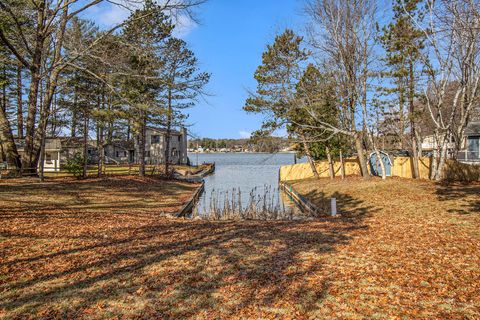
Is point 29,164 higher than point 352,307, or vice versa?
point 29,164

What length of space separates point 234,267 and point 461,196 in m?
11.8

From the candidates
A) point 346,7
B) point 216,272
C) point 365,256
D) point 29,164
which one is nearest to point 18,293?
point 216,272

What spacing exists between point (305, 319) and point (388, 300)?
1240 mm

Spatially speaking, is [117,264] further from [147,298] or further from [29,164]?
[29,164]

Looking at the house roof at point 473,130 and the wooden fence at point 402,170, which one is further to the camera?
the house roof at point 473,130

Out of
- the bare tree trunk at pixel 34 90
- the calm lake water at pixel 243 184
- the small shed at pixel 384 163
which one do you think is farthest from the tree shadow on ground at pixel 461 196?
the bare tree trunk at pixel 34 90

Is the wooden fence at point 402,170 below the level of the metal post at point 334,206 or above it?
above

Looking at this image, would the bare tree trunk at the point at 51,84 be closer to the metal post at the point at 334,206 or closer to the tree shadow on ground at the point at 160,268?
the tree shadow on ground at the point at 160,268

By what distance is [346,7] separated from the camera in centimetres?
1797

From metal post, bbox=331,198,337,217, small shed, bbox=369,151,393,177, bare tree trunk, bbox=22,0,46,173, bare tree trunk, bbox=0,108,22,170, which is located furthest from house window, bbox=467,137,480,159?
bare tree trunk, bbox=0,108,22,170

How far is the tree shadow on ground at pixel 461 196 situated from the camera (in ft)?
38.0

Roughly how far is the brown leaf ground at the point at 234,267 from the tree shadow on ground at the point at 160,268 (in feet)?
0.07

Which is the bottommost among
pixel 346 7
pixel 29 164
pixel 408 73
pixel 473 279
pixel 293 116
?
pixel 473 279

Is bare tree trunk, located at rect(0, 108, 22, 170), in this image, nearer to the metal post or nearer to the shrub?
the shrub
